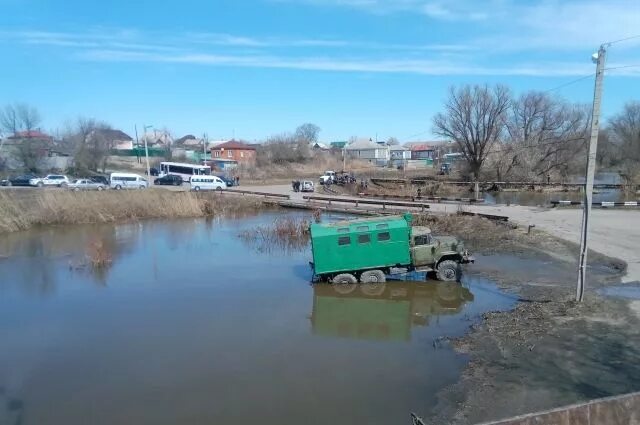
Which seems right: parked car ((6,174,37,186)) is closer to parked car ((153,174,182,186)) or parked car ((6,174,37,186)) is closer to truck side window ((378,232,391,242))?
parked car ((153,174,182,186))

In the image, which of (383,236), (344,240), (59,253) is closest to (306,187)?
(59,253)

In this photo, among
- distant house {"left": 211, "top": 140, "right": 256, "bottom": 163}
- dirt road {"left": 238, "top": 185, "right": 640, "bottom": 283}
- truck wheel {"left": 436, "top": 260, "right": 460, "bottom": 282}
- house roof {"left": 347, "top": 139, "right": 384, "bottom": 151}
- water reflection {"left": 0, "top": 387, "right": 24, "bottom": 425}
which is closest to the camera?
water reflection {"left": 0, "top": 387, "right": 24, "bottom": 425}

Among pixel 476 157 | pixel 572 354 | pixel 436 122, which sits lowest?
pixel 572 354

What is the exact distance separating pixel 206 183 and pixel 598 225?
→ 4090cm

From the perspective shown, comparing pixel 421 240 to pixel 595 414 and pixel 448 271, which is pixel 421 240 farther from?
pixel 595 414

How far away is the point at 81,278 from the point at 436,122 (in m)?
54.4

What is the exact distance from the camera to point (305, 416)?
897 centimetres

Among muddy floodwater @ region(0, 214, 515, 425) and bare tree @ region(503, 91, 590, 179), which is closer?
muddy floodwater @ region(0, 214, 515, 425)

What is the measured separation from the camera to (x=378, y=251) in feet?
56.2

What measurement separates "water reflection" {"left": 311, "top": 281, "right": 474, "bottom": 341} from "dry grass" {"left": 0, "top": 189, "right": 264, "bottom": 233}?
79.9 feet

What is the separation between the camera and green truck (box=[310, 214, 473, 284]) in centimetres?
1692

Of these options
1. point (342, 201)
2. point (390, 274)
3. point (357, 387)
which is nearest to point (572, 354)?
point (357, 387)

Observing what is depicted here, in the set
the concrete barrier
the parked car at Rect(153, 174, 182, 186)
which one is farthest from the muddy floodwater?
the parked car at Rect(153, 174, 182, 186)

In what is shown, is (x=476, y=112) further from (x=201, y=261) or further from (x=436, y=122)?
(x=201, y=261)
